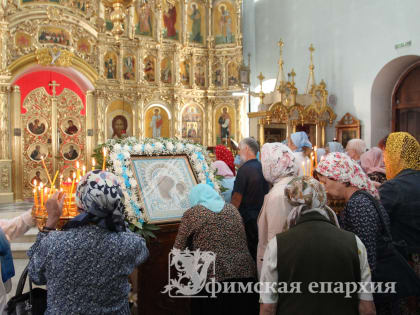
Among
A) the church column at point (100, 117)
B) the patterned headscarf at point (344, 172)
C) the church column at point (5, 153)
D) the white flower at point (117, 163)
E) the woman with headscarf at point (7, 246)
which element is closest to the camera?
the patterned headscarf at point (344, 172)

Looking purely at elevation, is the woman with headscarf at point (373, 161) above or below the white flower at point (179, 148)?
below

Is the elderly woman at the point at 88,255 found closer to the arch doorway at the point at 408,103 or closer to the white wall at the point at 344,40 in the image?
the white wall at the point at 344,40

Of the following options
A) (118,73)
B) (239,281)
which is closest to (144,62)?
(118,73)

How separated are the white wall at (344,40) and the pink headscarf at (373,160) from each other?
486 centimetres

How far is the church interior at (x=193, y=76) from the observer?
9242 millimetres

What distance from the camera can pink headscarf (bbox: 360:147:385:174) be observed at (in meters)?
4.14

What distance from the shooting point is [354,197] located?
219cm

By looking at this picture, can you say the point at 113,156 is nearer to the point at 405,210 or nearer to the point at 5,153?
the point at 405,210

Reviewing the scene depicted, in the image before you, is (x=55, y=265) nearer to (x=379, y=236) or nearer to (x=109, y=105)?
(x=379, y=236)

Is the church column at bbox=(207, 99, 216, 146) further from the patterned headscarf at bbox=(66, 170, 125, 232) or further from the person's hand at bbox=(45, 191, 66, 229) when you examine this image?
the patterned headscarf at bbox=(66, 170, 125, 232)

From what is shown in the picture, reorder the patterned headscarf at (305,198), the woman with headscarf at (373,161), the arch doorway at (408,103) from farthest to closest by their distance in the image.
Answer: the arch doorway at (408,103) < the woman with headscarf at (373,161) < the patterned headscarf at (305,198)

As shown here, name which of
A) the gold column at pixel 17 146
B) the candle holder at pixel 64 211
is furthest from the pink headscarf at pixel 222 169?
the gold column at pixel 17 146

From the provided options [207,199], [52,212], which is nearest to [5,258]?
[52,212]

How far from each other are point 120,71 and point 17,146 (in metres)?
3.51
